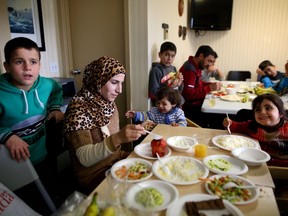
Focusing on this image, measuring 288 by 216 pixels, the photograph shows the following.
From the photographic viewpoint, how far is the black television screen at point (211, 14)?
496 centimetres

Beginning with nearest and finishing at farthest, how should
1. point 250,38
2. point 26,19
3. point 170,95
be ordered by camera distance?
point 170,95 < point 26,19 < point 250,38

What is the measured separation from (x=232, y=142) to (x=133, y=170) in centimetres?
67

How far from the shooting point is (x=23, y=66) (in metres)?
1.40

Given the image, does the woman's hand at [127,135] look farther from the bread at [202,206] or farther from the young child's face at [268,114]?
Answer: the young child's face at [268,114]

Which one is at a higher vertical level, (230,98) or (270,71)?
(270,71)

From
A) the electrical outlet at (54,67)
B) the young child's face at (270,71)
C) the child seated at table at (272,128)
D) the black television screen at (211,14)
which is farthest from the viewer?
the black television screen at (211,14)

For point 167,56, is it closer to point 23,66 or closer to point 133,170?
point 23,66

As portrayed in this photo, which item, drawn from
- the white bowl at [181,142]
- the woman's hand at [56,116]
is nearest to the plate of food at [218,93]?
the white bowl at [181,142]

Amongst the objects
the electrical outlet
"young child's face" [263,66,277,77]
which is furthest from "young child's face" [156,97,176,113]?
"young child's face" [263,66,277,77]

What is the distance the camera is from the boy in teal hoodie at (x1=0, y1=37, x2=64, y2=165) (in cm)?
139

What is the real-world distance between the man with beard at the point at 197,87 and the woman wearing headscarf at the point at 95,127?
5.25ft

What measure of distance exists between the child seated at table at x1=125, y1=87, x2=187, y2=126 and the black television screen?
3.38 m

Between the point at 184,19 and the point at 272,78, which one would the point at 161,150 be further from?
the point at 184,19

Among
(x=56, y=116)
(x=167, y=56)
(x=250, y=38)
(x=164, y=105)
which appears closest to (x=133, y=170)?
(x=56, y=116)
